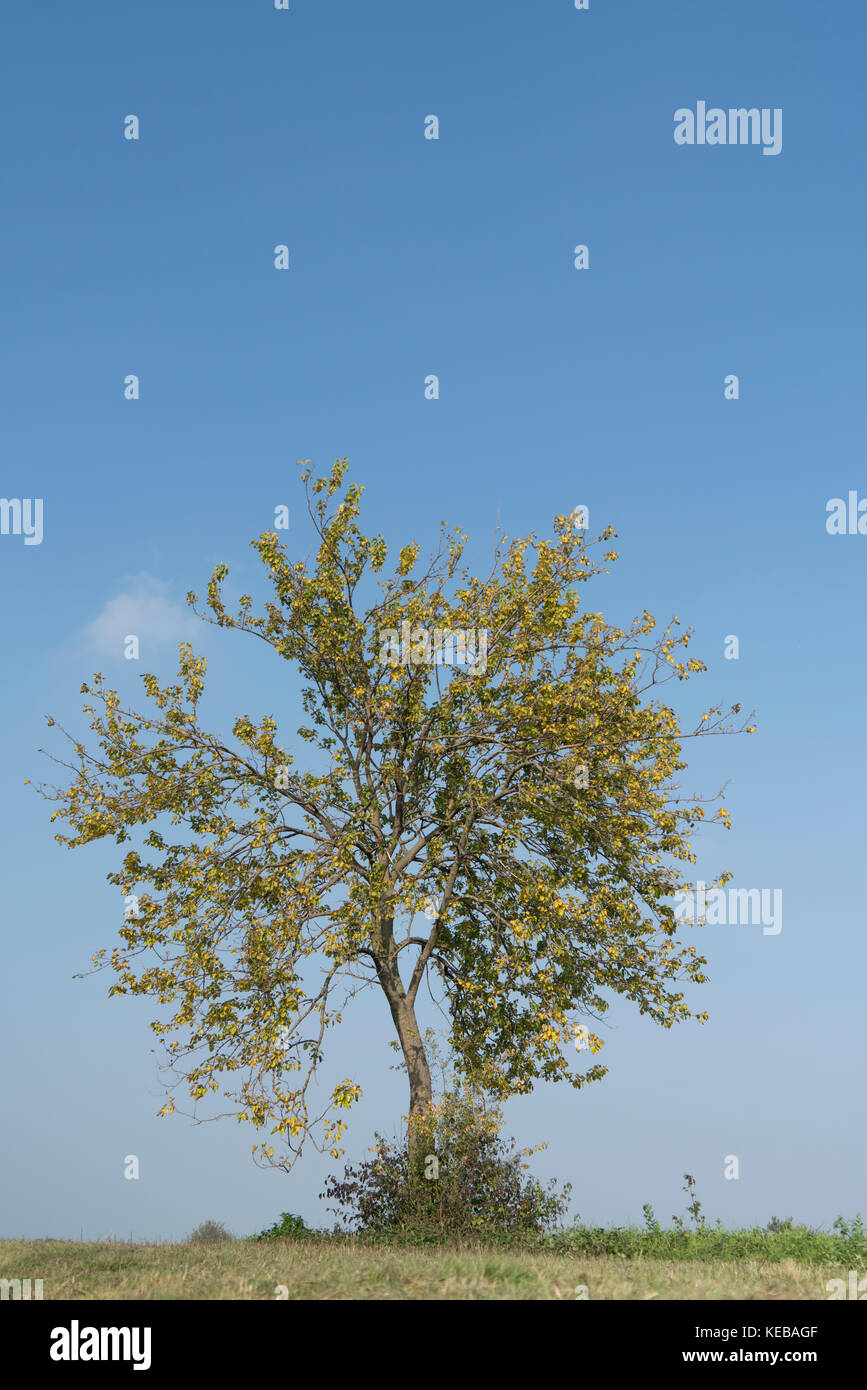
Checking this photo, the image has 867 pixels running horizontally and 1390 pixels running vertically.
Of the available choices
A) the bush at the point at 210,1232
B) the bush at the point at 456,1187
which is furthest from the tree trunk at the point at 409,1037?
the bush at the point at 210,1232

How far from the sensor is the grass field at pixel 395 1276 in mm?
10891

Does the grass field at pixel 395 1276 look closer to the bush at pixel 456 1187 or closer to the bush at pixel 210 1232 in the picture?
the bush at pixel 456 1187

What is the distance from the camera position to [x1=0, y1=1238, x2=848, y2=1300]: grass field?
35.7 ft

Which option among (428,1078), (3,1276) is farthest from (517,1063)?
(3,1276)

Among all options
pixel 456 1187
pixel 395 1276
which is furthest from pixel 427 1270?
pixel 456 1187

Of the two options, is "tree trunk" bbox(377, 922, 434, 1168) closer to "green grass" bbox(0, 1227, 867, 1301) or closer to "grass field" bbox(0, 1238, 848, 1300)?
"green grass" bbox(0, 1227, 867, 1301)

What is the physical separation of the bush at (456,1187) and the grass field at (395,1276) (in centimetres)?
254

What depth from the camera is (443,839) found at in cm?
2153

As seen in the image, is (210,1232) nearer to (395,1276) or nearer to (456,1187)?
(456,1187)

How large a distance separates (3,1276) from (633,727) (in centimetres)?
1379

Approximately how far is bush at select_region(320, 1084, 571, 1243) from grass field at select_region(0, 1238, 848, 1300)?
254cm

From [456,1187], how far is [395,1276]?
22.9 feet

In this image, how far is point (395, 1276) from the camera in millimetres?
11781
